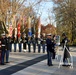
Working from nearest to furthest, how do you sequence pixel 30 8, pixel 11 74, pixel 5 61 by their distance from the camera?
pixel 11 74 < pixel 5 61 < pixel 30 8

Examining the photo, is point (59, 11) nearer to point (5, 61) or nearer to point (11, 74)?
point (5, 61)

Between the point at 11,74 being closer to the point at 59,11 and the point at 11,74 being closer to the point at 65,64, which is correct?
the point at 65,64

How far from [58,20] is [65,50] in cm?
4034

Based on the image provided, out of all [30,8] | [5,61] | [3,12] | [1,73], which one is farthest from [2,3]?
[1,73]

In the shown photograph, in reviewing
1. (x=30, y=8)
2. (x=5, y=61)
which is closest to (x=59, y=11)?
(x=30, y=8)

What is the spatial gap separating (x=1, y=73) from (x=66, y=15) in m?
42.6

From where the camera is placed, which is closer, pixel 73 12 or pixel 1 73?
pixel 1 73

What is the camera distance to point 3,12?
43.7m

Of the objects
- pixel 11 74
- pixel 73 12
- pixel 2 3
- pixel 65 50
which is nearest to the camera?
pixel 11 74

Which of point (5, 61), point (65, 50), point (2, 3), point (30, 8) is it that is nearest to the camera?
point (65, 50)

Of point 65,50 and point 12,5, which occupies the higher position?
point 12,5

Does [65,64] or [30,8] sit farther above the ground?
[30,8]

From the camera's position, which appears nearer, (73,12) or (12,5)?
(12,5)

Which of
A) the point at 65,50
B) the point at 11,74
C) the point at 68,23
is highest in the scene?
the point at 68,23
